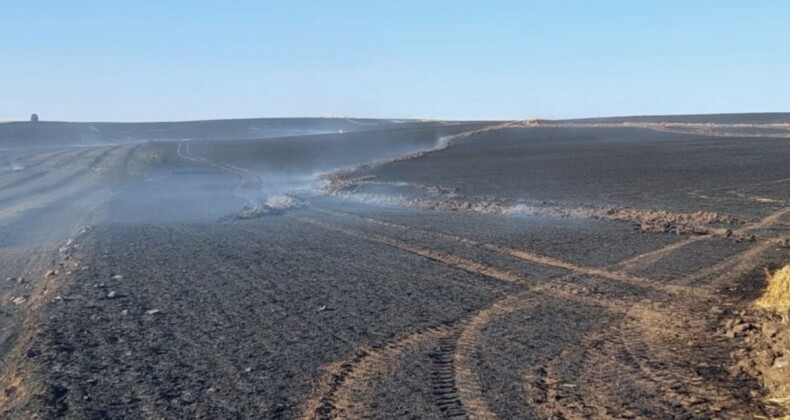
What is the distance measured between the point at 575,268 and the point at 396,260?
278cm

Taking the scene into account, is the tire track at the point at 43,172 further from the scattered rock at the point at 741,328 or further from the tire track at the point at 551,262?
the scattered rock at the point at 741,328

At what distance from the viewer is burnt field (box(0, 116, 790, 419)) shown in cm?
804

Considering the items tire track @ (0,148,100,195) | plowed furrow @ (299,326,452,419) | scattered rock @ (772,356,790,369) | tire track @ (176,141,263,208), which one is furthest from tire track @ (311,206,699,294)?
tire track @ (0,148,100,195)

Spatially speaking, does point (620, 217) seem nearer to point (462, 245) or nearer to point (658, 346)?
point (462, 245)

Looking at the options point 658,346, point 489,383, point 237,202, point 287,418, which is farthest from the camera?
point 237,202

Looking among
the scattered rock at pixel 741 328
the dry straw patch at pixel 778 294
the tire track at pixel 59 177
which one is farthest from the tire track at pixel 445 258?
the tire track at pixel 59 177

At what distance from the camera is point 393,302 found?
470 inches

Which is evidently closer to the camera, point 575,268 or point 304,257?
point 575,268

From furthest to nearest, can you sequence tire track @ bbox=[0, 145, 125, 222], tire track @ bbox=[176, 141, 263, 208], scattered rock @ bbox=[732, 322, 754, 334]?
tire track @ bbox=[176, 141, 263, 208] < tire track @ bbox=[0, 145, 125, 222] < scattered rock @ bbox=[732, 322, 754, 334]

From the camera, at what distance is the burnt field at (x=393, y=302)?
804 cm

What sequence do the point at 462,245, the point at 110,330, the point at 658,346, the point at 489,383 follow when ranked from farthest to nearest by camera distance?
1. the point at 462,245
2. the point at 110,330
3. the point at 658,346
4. the point at 489,383

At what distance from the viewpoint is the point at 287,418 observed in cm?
750

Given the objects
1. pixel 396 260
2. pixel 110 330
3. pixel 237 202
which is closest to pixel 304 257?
pixel 396 260

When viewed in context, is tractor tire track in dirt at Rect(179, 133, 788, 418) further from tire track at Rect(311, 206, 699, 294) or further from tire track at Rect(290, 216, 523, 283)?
tire track at Rect(290, 216, 523, 283)
